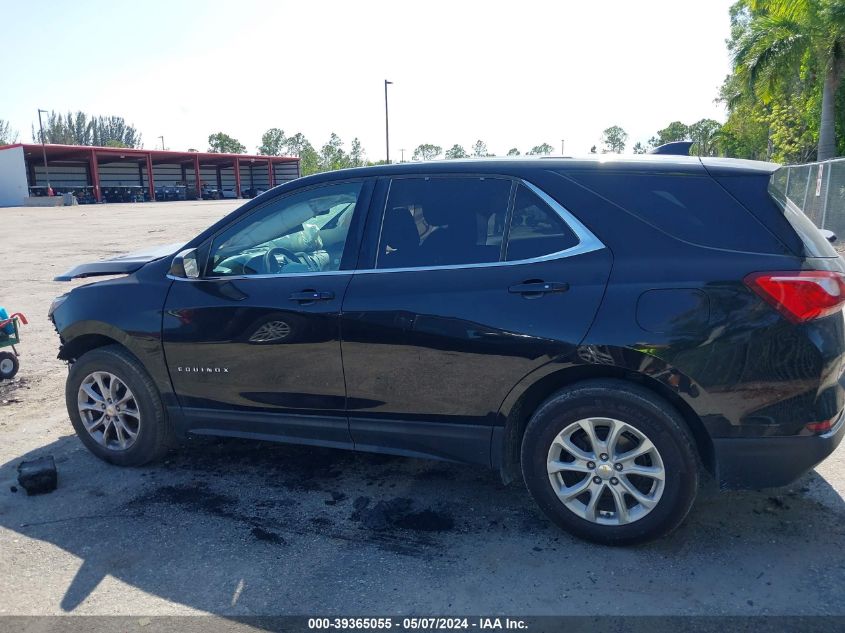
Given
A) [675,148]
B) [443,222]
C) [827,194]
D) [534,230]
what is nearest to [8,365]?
[443,222]

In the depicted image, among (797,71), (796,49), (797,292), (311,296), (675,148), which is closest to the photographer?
(797,292)

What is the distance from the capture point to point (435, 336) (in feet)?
11.7

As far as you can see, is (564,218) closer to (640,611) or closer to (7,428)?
(640,611)

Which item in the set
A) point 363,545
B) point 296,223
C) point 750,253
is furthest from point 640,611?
point 296,223

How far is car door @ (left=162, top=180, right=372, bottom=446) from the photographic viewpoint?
153 inches

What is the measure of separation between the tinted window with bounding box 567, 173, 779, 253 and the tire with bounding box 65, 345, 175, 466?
2.90 m

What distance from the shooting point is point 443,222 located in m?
3.75

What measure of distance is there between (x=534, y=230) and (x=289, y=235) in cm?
151

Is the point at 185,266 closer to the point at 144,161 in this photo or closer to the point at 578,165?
the point at 578,165

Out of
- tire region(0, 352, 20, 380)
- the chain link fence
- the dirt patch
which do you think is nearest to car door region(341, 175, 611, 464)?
the dirt patch

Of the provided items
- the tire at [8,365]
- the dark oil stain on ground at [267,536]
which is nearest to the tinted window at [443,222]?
the dark oil stain on ground at [267,536]

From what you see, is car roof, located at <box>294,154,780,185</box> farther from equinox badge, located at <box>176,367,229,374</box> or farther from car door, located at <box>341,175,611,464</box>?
equinox badge, located at <box>176,367,229,374</box>

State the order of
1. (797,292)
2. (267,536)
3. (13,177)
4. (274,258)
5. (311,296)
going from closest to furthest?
(797,292) → (267,536) → (311,296) → (274,258) → (13,177)

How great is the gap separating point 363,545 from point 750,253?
2.28m
